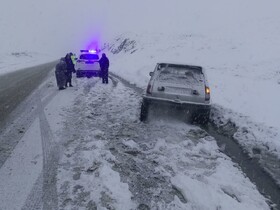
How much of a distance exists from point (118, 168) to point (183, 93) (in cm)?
369

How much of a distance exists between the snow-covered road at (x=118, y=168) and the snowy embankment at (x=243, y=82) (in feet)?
4.50

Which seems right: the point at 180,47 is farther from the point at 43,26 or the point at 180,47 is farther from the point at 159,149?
the point at 43,26

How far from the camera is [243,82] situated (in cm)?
Answer: 1606

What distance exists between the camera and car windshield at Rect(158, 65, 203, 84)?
8656 millimetres

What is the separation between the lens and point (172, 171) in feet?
17.5

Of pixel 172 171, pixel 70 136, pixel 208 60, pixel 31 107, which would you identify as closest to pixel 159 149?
pixel 172 171

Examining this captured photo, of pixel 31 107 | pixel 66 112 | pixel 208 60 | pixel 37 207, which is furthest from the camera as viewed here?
pixel 208 60

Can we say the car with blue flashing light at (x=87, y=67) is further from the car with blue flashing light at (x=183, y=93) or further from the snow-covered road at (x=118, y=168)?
the car with blue flashing light at (x=183, y=93)

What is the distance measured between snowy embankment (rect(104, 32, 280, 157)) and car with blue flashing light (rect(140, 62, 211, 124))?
1.15 metres

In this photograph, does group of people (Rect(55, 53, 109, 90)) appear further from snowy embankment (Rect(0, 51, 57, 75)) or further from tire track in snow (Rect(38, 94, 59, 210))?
snowy embankment (Rect(0, 51, 57, 75))

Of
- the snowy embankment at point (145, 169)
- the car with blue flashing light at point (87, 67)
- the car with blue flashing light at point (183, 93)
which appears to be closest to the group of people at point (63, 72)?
the car with blue flashing light at point (87, 67)

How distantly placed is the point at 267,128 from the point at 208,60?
20.5 meters

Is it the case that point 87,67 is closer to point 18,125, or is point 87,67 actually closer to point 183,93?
point 18,125

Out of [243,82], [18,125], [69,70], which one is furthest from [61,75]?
[243,82]
